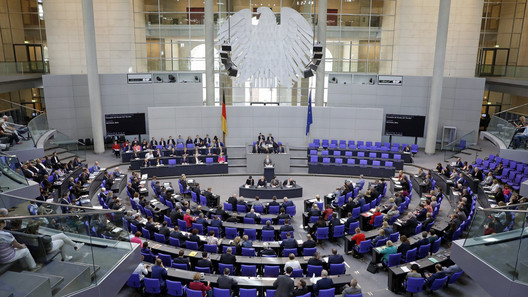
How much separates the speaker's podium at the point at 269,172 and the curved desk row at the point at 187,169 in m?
2.34

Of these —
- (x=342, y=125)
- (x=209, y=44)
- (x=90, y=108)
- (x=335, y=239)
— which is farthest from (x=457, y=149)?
(x=90, y=108)

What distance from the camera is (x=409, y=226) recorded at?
12602 mm

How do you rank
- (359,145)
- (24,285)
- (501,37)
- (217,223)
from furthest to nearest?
1. (501,37)
2. (359,145)
3. (217,223)
4. (24,285)

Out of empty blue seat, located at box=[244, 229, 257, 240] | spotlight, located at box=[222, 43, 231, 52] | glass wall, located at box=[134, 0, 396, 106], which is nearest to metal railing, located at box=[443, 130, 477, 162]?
glass wall, located at box=[134, 0, 396, 106]

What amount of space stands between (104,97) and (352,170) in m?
15.5

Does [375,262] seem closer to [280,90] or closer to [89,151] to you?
[280,90]

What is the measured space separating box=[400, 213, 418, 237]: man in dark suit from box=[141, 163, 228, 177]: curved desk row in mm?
10264

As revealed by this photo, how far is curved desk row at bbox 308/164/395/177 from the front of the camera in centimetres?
2012

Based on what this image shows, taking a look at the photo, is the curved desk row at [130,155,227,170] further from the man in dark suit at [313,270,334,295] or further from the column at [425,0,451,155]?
the column at [425,0,451,155]

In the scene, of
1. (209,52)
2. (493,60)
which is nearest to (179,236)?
(209,52)

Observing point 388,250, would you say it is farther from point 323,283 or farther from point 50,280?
point 50,280

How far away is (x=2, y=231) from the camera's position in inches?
219

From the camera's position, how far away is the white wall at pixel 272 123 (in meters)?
23.8

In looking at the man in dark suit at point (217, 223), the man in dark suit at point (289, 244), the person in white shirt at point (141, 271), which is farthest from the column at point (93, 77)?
the man in dark suit at point (289, 244)
